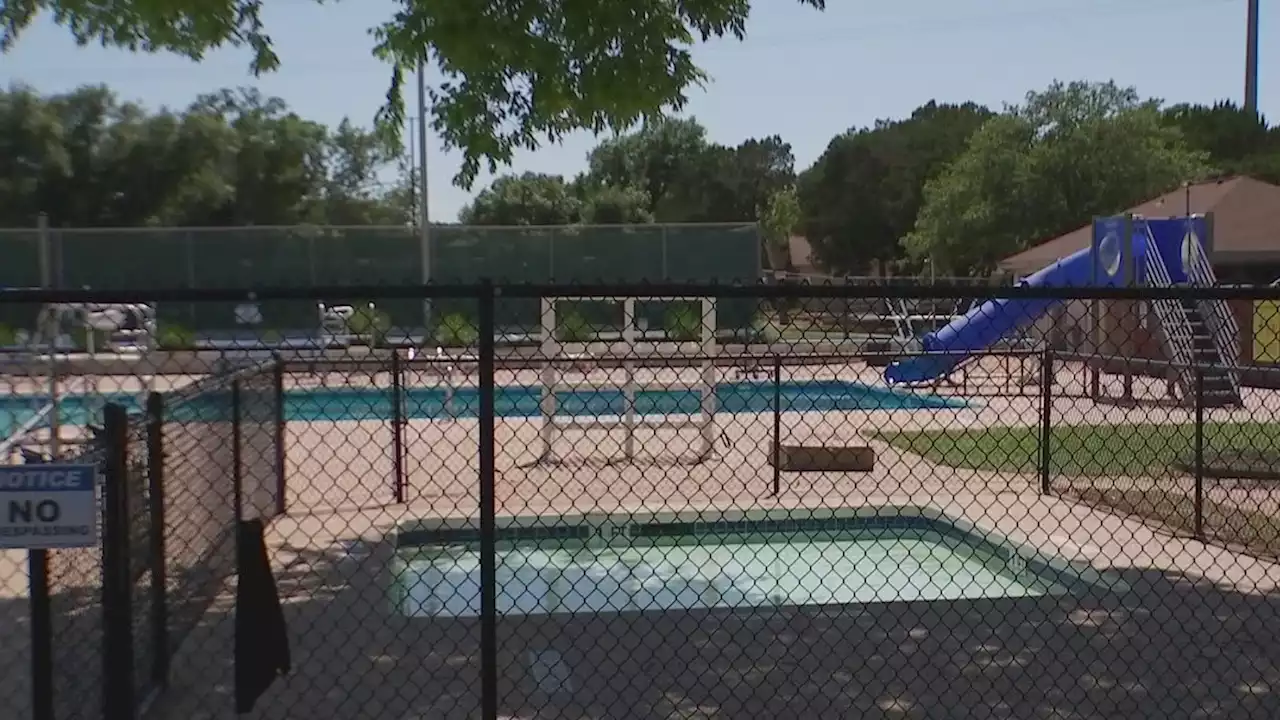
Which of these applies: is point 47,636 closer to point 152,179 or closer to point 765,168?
point 152,179

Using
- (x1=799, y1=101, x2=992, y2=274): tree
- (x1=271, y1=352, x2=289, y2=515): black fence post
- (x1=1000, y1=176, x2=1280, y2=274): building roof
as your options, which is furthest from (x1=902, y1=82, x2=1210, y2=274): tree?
(x1=271, y1=352, x2=289, y2=515): black fence post

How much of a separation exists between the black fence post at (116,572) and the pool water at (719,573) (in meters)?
2.70

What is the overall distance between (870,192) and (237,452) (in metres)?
41.9

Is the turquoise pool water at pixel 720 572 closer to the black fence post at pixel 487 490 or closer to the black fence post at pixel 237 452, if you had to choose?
the black fence post at pixel 237 452

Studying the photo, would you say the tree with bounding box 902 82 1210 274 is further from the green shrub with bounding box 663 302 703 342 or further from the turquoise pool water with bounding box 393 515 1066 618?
the turquoise pool water with bounding box 393 515 1066 618

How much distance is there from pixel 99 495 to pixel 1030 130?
114 ft

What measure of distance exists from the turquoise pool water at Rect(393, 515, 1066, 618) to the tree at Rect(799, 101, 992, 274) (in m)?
37.2

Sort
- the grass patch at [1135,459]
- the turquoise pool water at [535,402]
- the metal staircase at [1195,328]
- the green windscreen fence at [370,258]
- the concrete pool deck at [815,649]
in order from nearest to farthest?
the concrete pool deck at [815,649], the grass patch at [1135,459], the turquoise pool water at [535,402], the metal staircase at [1195,328], the green windscreen fence at [370,258]

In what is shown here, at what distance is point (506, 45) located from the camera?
7707 mm

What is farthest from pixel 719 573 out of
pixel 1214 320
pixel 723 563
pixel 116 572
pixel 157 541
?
pixel 1214 320

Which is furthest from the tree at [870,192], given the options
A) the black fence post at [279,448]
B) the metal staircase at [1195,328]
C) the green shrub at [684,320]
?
the black fence post at [279,448]

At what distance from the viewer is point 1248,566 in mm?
7035

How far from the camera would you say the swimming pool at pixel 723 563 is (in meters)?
7.45

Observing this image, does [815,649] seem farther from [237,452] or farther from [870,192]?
[870,192]
